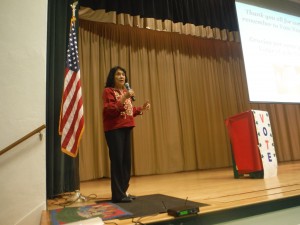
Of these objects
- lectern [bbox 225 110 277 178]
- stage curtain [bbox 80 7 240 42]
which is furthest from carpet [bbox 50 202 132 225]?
stage curtain [bbox 80 7 240 42]

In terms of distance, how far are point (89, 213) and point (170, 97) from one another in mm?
3694

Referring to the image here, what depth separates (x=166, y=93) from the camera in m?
5.30

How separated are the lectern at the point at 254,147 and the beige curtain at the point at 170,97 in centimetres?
198

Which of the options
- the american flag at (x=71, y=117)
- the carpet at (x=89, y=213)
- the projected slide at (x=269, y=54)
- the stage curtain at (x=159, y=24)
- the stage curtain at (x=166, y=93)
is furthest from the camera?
the stage curtain at (x=166, y=93)

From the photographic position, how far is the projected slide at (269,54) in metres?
3.52

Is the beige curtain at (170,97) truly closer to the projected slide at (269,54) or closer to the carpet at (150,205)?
the projected slide at (269,54)

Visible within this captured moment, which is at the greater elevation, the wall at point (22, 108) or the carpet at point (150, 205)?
the wall at point (22, 108)

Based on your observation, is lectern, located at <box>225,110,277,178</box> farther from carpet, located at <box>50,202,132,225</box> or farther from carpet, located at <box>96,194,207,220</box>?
carpet, located at <box>50,202,132,225</box>

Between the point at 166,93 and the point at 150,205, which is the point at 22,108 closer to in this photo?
the point at 150,205

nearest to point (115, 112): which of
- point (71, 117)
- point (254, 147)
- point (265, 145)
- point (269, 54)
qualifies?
point (71, 117)

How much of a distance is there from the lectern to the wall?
7.21ft

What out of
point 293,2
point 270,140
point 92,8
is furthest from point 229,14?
point 270,140

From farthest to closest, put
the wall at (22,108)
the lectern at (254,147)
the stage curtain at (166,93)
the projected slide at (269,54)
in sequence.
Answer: the stage curtain at (166,93) → the projected slide at (269,54) → the lectern at (254,147) → the wall at (22,108)

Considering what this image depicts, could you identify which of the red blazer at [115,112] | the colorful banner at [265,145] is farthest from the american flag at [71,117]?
the colorful banner at [265,145]
